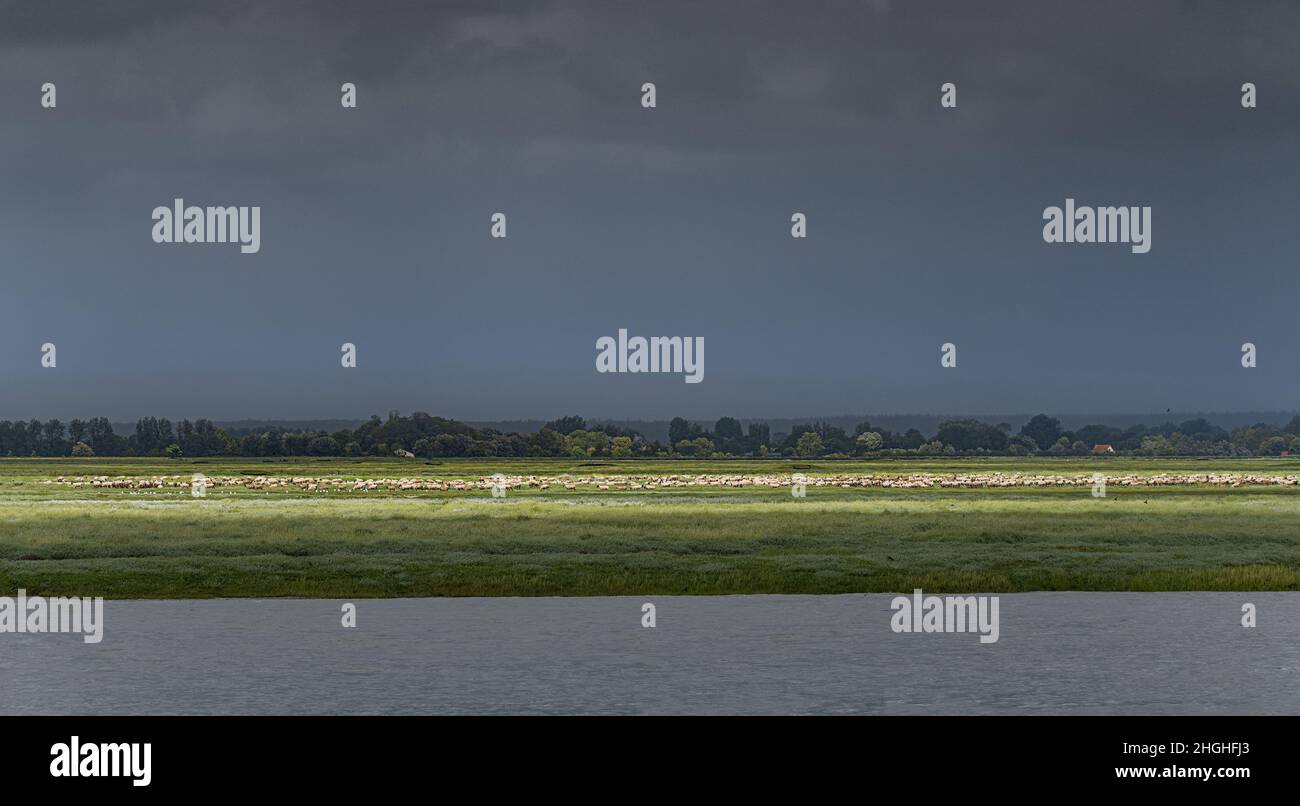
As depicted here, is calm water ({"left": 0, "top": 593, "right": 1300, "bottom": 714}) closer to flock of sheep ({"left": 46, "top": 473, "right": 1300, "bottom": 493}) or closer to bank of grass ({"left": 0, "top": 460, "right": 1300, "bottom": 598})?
bank of grass ({"left": 0, "top": 460, "right": 1300, "bottom": 598})

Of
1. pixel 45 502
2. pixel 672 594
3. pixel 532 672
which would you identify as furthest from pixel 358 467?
pixel 532 672

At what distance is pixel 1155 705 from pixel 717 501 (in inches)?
2884

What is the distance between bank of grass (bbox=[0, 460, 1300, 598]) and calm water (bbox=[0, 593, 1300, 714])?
278 inches

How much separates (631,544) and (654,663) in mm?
30787

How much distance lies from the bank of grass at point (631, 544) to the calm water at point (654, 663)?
7.05 metres

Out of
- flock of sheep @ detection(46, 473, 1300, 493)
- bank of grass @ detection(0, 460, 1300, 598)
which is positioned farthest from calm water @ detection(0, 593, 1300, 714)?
flock of sheep @ detection(46, 473, 1300, 493)

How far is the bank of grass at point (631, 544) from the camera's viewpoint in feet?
127

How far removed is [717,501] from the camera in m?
90.2

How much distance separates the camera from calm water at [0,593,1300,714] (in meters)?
17.4

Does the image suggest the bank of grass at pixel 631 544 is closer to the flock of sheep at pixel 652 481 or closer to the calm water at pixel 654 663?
the calm water at pixel 654 663
